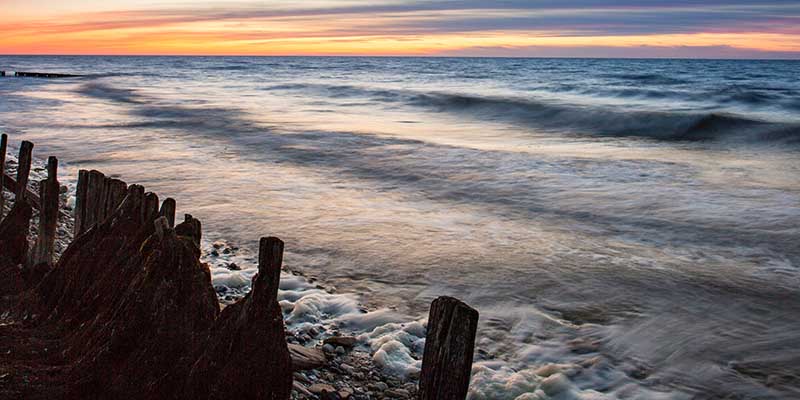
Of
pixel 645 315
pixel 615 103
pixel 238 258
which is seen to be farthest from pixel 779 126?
pixel 238 258

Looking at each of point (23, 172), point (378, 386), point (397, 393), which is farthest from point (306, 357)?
point (23, 172)

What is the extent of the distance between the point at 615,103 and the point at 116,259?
36.0 meters

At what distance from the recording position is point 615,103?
3722cm

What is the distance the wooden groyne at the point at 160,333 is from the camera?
282 cm

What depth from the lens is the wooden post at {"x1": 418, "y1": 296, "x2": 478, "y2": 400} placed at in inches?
103

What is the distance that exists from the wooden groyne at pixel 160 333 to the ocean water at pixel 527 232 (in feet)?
6.63

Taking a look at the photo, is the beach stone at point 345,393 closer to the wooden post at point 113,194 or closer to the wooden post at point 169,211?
the wooden post at point 169,211

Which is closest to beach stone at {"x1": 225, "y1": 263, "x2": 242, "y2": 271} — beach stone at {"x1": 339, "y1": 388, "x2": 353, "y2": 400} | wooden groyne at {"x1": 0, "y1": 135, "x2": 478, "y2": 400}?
wooden groyne at {"x1": 0, "y1": 135, "x2": 478, "y2": 400}

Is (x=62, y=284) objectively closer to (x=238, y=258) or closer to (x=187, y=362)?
(x=187, y=362)

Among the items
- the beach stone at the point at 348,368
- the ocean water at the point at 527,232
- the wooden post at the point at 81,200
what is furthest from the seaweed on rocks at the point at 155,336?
the ocean water at the point at 527,232

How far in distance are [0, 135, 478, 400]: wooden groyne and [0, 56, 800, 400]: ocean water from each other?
79.6 inches

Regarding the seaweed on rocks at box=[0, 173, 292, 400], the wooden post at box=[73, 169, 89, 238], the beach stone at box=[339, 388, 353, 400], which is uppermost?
the wooden post at box=[73, 169, 89, 238]

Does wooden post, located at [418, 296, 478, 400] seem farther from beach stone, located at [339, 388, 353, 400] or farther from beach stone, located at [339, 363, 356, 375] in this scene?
beach stone, located at [339, 363, 356, 375]

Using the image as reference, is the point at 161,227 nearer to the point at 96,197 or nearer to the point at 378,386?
the point at 96,197
